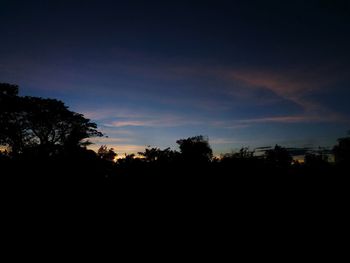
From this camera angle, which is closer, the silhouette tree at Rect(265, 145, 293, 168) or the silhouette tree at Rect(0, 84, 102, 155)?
the silhouette tree at Rect(265, 145, 293, 168)

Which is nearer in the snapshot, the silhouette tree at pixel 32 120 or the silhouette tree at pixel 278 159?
the silhouette tree at pixel 278 159

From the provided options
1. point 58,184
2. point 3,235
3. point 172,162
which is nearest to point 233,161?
point 172,162

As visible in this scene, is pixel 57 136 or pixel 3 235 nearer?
pixel 3 235

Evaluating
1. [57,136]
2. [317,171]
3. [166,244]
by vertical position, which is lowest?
[166,244]

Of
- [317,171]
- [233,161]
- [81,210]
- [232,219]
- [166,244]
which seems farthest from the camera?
[233,161]

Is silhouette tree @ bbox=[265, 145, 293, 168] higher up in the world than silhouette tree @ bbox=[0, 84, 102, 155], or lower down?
lower down

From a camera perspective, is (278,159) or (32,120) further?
(32,120)

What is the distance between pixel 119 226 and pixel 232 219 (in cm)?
375

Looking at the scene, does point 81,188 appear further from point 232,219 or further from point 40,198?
point 232,219

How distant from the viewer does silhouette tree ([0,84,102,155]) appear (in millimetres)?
31344

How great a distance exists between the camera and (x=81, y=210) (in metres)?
10.0

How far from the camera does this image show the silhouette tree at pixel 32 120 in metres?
31.3

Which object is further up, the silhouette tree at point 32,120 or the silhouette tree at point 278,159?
the silhouette tree at point 32,120

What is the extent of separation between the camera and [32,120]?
1340 inches
